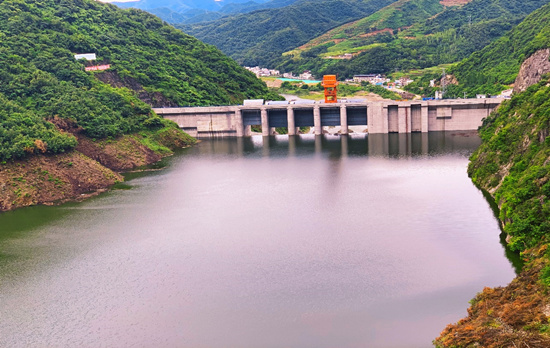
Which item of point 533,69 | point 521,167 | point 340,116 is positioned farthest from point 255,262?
point 340,116

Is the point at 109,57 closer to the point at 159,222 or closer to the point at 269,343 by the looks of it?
the point at 159,222


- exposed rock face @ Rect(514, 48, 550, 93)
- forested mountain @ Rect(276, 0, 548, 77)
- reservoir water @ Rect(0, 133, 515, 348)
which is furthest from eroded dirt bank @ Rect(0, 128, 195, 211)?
forested mountain @ Rect(276, 0, 548, 77)

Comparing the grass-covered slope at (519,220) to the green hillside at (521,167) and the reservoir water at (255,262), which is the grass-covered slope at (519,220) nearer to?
the green hillside at (521,167)

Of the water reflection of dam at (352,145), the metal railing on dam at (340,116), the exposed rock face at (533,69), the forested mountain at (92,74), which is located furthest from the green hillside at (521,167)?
the forested mountain at (92,74)

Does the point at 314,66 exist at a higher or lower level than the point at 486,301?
higher

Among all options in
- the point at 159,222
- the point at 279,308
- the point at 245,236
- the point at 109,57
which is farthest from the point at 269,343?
the point at 109,57
